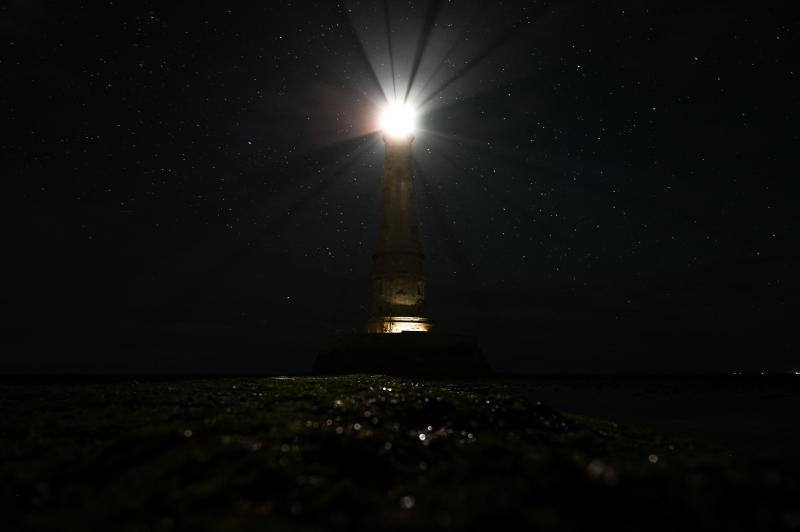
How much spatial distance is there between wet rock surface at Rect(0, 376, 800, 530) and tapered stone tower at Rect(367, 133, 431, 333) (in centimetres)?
5144

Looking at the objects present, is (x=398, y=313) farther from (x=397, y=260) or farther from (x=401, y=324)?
(x=397, y=260)

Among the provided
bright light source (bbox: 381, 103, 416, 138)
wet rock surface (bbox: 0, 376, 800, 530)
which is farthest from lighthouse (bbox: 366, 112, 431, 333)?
wet rock surface (bbox: 0, 376, 800, 530)

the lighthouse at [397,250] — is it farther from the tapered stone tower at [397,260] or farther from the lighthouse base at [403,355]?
the lighthouse base at [403,355]

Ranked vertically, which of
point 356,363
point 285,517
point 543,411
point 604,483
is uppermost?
point 356,363

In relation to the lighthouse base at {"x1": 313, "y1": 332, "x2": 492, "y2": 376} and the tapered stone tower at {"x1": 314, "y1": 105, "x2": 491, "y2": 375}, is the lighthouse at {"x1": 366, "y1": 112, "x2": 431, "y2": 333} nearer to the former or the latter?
the tapered stone tower at {"x1": 314, "y1": 105, "x2": 491, "y2": 375}

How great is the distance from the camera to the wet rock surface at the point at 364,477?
6.15 metres

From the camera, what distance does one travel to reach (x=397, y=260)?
68.0m

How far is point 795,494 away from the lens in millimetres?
5984

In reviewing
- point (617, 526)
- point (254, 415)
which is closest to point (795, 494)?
point (617, 526)

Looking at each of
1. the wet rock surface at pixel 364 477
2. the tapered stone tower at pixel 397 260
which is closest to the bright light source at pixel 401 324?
the tapered stone tower at pixel 397 260

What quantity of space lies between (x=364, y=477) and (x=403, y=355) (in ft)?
170

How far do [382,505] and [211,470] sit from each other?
3.51 metres

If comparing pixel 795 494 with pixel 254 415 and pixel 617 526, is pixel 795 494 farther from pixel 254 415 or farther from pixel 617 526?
pixel 254 415

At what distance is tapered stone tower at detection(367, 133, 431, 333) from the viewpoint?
66875mm
